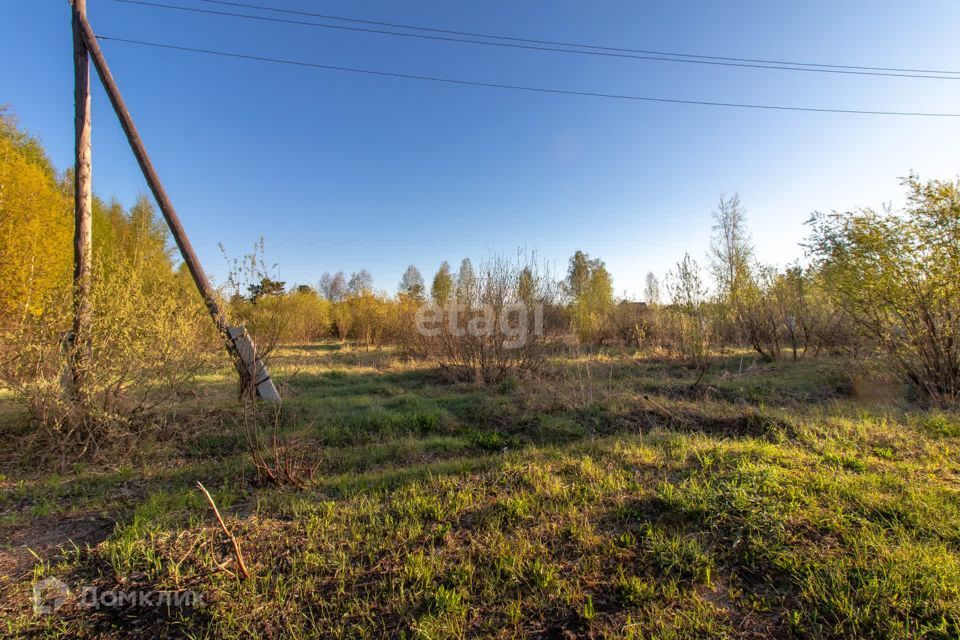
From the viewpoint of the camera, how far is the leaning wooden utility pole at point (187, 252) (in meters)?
4.90

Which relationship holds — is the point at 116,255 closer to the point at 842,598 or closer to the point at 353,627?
the point at 353,627

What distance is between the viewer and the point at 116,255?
16.2 feet

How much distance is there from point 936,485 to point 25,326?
29.4ft

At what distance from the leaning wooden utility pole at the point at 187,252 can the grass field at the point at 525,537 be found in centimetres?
141

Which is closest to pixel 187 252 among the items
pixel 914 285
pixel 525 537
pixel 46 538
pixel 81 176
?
pixel 81 176

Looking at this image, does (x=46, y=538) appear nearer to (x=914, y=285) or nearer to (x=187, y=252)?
(x=187, y=252)

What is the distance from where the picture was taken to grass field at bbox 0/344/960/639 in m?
1.64

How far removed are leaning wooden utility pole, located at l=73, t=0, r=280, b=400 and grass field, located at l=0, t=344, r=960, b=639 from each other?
1406 mm

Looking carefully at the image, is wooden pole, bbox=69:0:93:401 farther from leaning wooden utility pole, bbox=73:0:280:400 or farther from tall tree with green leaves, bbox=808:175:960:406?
tall tree with green leaves, bbox=808:175:960:406

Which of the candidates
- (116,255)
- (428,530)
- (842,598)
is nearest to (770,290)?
(842,598)

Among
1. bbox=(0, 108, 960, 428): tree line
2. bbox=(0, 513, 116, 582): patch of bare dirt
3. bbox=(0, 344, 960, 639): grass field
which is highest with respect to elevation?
bbox=(0, 108, 960, 428): tree line

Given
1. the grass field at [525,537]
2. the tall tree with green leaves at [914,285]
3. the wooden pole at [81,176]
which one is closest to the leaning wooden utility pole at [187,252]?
the wooden pole at [81,176]

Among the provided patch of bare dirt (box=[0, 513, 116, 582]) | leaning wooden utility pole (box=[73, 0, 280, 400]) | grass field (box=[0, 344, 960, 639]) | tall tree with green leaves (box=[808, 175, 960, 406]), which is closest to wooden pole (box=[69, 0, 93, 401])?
leaning wooden utility pole (box=[73, 0, 280, 400])

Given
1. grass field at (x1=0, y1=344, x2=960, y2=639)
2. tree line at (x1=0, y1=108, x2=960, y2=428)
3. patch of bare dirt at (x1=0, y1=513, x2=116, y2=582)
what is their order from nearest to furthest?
grass field at (x1=0, y1=344, x2=960, y2=639), patch of bare dirt at (x1=0, y1=513, x2=116, y2=582), tree line at (x1=0, y1=108, x2=960, y2=428)
